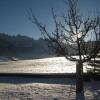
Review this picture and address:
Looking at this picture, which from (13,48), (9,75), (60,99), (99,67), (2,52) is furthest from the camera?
(13,48)

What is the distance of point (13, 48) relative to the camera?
643 feet

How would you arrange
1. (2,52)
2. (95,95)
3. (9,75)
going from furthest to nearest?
1. (2,52)
2. (9,75)
3. (95,95)

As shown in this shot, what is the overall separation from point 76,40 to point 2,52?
164 meters

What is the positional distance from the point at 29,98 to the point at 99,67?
11.9 meters

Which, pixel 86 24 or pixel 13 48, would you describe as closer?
pixel 86 24

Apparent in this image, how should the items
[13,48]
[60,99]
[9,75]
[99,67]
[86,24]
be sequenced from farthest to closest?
[13,48] < [9,75] < [99,67] < [86,24] < [60,99]

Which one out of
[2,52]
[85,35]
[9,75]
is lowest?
[9,75]

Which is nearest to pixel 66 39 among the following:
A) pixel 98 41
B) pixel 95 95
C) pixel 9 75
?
pixel 98 41

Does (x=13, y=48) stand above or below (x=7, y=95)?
above

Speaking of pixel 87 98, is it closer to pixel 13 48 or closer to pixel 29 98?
pixel 29 98

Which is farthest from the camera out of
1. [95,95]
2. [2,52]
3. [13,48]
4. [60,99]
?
[13,48]

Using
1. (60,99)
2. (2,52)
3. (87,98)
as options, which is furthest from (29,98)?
(2,52)

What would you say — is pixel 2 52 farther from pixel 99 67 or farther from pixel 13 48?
pixel 99 67

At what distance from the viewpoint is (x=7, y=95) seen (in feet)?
44.6
